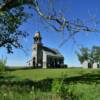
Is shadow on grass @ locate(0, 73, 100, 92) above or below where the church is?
below

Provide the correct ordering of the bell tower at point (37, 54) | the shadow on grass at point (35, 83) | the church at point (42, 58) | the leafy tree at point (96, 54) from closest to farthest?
the shadow on grass at point (35, 83)
the church at point (42, 58)
the bell tower at point (37, 54)
the leafy tree at point (96, 54)

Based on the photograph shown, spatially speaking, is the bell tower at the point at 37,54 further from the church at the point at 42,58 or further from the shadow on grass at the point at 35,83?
the shadow on grass at the point at 35,83

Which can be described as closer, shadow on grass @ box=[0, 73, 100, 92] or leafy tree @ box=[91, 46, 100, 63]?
shadow on grass @ box=[0, 73, 100, 92]

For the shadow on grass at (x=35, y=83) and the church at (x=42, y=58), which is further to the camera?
the church at (x=42, y=58)

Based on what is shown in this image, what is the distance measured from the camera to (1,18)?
122 feet

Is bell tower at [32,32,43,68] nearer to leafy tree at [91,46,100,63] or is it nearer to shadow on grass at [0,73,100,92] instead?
leafy tree at [91,46,100,63]

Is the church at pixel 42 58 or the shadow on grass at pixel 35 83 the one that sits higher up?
the church at pixel 42 58

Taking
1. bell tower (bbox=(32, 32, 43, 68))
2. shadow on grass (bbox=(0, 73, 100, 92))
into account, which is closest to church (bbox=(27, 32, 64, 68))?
bell tower (bbox=(32, 32, 43, 68))

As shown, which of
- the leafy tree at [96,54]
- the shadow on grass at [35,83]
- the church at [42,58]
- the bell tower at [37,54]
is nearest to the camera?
the shadow on grass at [35,83]

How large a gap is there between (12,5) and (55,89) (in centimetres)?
1130

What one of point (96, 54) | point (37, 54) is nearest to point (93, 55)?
point (96, 54)

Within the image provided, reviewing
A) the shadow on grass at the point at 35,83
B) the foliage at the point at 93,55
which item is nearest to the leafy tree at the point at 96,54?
the foliage at the point at 93,55

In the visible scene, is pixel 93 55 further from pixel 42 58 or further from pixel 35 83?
pixel 35 83

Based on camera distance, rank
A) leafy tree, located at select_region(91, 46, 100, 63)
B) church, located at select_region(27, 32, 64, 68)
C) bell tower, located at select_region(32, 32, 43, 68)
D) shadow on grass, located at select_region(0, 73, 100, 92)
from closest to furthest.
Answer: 1. shadow on grass, located at select_region(0, 73, 100, 92)
2. church, located at select_region(27, 32, 64, 68)
3. bell tower, located at select_region(32, 32, 43, 68)
4. leafy tree, located at select_region(91, 46, 100, 63)
